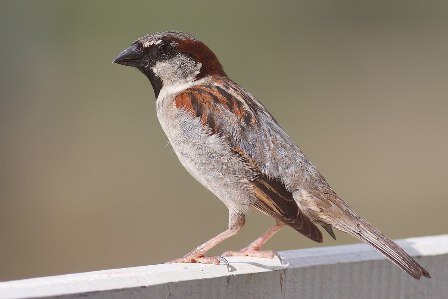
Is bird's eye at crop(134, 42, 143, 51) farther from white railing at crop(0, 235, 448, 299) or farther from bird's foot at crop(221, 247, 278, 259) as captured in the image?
white railing at crop(0, 235, 448, 299)

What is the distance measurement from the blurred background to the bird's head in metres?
A: 3.93

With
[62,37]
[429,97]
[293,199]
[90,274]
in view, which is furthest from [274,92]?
[90,274]

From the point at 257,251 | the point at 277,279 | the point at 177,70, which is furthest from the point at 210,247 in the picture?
the point at 177,70

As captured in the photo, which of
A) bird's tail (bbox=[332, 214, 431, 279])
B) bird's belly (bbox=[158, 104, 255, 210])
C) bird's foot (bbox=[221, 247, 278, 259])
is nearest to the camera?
bird's tail (bbox=[332, 214, 431, 279])

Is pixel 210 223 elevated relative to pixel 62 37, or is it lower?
lower

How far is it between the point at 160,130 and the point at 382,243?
766cm

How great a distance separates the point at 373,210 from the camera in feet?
30.0

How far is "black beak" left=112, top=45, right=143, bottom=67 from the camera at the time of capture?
12.4 feet

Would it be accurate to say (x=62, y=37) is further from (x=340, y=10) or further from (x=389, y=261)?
(x=389, y=261)

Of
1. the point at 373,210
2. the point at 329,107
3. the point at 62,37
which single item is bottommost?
the point at 373,210

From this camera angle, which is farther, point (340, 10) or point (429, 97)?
point (340, 10)

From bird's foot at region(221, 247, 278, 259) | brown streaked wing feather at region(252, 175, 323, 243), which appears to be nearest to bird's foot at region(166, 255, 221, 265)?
bird's foot at region(221, 247, 278, 259)

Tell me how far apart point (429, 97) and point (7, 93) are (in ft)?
15.4

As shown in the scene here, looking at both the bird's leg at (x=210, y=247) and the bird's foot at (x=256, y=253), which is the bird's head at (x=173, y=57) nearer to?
the bird's leg at (x=210, y=247)
